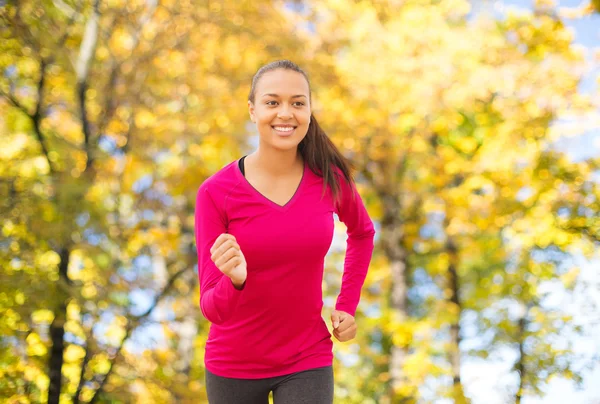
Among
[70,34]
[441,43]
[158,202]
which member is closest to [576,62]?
[441,43]

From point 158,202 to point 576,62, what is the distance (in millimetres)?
5207

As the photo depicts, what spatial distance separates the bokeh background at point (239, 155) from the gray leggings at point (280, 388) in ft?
6.53

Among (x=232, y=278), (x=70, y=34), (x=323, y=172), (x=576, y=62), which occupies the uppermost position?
(x=576, y=62)

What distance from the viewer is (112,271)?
532 centimetres

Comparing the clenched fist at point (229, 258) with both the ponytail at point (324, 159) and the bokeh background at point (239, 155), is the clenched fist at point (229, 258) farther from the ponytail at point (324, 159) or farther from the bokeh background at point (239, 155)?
the bokeh background at point (239, 155)

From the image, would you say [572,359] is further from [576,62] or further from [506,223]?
[576,62]

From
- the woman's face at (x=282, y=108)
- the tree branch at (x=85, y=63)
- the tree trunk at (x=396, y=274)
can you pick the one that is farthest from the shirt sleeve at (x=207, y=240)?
the tree trunk at (x=396, y=274)

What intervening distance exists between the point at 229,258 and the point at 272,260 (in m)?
0.27

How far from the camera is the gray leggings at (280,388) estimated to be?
1.88m

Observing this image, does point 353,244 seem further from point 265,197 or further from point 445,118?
point 445,118

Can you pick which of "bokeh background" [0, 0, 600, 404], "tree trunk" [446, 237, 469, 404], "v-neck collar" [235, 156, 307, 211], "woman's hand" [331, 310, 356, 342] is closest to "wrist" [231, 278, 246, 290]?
"v-neck collar" [235, 156, 307, 211]

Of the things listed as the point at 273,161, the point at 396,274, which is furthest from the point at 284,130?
the point at 396,274

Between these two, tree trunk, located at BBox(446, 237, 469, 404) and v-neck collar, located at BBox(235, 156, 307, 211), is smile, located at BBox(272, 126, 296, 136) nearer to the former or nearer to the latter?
v-neck collar, located at BBox(235, 156, 307, 211)

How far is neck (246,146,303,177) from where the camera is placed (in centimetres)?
201
